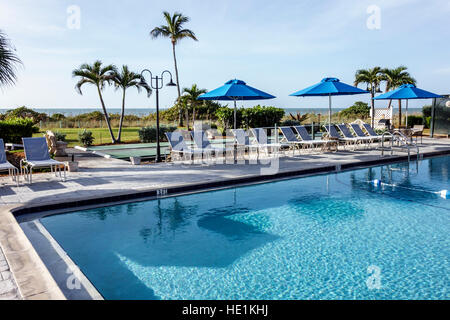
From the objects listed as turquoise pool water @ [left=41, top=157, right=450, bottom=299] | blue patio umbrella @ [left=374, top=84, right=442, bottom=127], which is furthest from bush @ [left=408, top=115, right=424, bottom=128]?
turquoise pool water @ [left=41, top=157, right=450, bottom=299]

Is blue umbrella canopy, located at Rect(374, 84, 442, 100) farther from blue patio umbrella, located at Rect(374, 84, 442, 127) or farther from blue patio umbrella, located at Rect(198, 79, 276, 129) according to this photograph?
blue patio umbrella, located at Rect(198, 79, 276, 129)

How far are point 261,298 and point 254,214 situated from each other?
108 inches

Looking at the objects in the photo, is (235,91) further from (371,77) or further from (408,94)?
(371,77)

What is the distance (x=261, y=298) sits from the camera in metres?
3.72

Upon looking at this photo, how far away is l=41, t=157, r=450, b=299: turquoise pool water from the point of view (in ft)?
12.9

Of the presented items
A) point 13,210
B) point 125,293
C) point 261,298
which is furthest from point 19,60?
point 261,298

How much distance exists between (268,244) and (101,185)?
405 cm

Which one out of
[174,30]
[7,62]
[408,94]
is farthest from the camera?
[174,30]

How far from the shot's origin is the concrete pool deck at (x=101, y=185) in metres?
3.71

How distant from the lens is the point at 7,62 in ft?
32.7

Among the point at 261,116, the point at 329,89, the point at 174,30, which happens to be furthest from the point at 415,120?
the point at 174,30

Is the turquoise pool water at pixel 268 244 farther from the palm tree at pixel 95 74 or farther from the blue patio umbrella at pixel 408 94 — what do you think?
the palm tree at pixel 95 74

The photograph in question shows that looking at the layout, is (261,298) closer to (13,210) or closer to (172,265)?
(172,265)
